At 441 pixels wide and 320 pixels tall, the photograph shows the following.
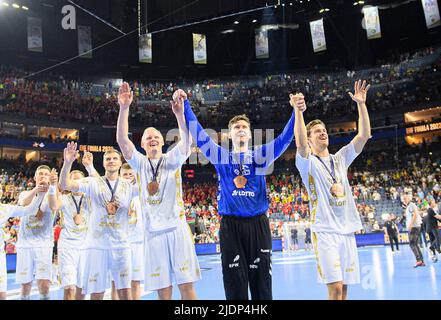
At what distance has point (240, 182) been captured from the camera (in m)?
3.99

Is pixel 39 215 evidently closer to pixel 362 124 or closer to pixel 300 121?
pixel 300 121

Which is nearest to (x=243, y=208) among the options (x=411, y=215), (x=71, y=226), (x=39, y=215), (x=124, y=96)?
(x=124, y=96)

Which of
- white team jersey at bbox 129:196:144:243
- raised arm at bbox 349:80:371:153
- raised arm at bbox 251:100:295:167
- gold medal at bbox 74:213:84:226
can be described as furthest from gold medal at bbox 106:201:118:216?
raised arm at bbox 349:80:371:153

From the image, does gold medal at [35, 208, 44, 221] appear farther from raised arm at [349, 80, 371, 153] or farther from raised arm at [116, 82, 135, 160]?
raised arm at [349, 80, 371, 153]

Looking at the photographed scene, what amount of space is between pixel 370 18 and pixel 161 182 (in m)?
26.1

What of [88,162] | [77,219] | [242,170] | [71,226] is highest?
[88,162]

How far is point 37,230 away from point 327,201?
452cm

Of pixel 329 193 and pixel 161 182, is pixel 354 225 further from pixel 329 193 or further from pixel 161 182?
pixel 161 182

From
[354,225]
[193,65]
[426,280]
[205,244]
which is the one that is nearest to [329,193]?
[354,225]

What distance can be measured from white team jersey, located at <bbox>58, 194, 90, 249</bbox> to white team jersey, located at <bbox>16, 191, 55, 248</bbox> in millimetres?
204

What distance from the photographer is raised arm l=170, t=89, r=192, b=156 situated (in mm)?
4266

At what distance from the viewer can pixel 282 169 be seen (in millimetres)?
28266

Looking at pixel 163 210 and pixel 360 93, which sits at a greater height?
pixel 360 93
